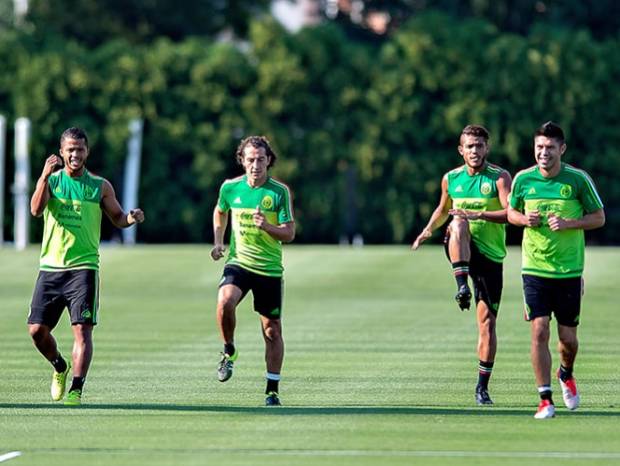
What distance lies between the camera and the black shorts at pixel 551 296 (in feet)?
39.8

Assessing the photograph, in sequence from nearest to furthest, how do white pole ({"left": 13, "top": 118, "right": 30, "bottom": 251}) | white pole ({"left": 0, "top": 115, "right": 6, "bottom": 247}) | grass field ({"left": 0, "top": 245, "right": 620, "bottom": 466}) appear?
1. grass field ({"left": 0, "top": 245, "right": 620, "bottom": 466})
2. white pole ({"left": 13, "top": 118, "right": 30, "bottom": 251})
3. white pole ({"left": 0, "top": 115, "right": 6, "bottom": 247})

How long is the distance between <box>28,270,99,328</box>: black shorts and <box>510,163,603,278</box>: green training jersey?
3.17 metres

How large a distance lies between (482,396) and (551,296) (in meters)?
1.30

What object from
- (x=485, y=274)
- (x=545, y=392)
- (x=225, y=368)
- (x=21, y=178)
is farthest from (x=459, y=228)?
(x=21, y=178)

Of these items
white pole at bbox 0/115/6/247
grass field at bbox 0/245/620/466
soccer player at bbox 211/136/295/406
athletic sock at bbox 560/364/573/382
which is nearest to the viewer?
grass field at bbox 0/245/620/466

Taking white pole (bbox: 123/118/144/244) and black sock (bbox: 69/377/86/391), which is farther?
white pole (bbox: 123/118/144/244)


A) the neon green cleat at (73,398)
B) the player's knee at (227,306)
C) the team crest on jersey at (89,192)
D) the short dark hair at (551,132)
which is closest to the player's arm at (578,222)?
the short dark hair at (551,132)

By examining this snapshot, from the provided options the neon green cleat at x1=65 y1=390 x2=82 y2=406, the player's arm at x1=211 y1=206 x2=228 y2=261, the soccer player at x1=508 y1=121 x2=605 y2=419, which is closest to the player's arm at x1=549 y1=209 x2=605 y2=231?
the soccer player at x1=508 y1=121 x2=605 y2=419

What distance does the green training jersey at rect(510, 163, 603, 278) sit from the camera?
12156mm

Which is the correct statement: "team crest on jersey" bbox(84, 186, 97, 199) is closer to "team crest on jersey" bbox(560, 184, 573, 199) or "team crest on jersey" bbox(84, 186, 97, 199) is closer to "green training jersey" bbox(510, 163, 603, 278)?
"green training jersey" bbox(510, 163, 603, 278)

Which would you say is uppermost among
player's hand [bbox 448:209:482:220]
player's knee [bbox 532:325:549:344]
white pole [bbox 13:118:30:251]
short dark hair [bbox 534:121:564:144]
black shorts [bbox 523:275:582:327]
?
short dark hair [bbox 534:121:564:144]

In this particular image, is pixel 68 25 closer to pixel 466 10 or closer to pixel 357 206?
pixel 466 10

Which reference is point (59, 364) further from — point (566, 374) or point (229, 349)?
point (566, 374)

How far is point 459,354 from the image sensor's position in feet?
57.6
